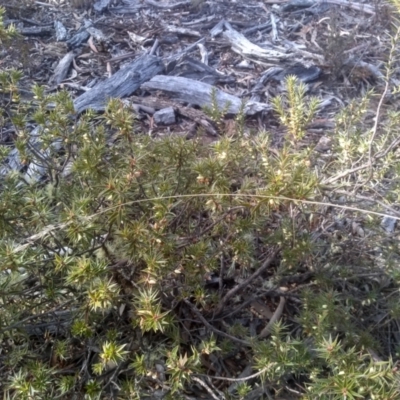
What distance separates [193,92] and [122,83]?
Answer: 50cm

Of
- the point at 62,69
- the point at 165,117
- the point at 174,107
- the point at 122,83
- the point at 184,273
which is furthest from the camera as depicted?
the point at 62,69

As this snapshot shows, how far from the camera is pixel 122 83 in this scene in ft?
14.1

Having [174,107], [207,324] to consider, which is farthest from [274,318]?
[174,107]

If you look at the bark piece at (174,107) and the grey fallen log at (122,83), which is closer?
the bark piece at (174,107)

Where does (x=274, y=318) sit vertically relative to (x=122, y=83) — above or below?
above

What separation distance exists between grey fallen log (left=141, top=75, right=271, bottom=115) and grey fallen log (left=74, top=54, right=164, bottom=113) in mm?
83

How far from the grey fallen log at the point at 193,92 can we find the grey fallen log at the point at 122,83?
8cm

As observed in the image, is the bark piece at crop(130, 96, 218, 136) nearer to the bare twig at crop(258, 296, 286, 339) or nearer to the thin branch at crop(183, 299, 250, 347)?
the bare twig at crop(258, 296, 286, 339)

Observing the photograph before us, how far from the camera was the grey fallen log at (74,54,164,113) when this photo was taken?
4.13 metres

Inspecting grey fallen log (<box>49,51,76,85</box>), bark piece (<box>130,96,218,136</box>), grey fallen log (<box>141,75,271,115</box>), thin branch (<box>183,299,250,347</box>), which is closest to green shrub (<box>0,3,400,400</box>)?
thin branch (<box>183,299,250,347</box>)

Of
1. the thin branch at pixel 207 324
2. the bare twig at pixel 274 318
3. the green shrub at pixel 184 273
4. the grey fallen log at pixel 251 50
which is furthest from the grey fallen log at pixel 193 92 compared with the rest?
the thin branch at pixel 207 324

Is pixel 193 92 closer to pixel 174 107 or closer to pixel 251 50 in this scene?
pixel 174 107

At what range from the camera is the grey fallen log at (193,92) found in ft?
13.6

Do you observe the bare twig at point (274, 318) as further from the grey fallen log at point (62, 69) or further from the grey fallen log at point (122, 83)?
the grey fallen log at point (62, 69)
